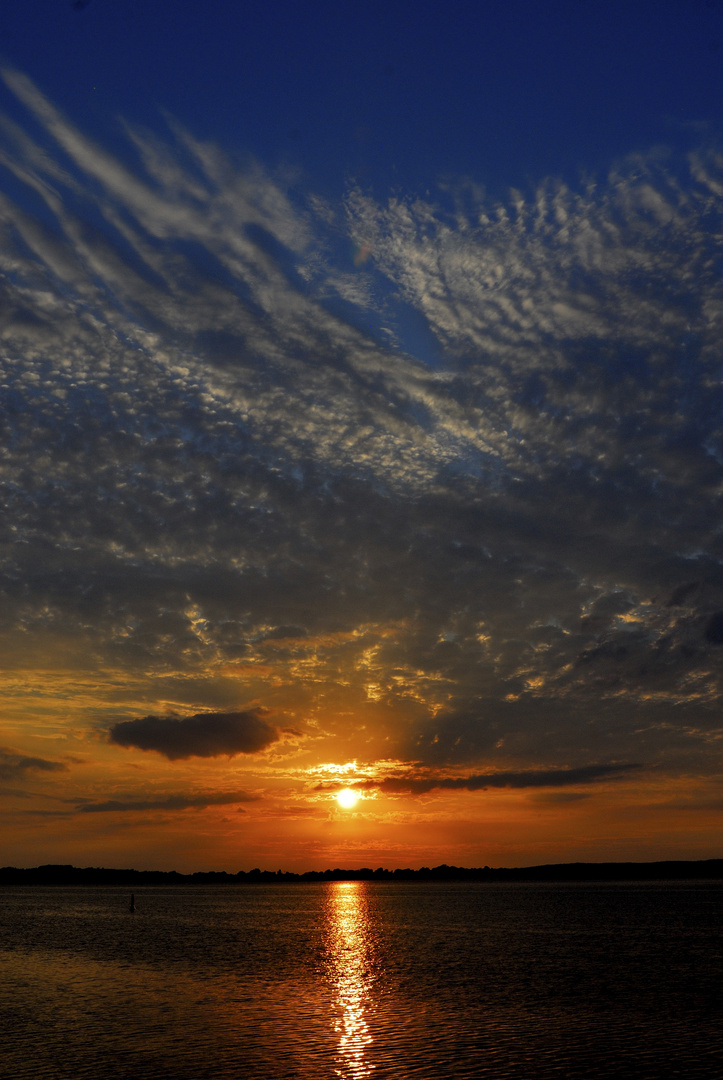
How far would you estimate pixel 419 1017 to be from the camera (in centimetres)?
4016

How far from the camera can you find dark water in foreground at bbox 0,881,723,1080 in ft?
101

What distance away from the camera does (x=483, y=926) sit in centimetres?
10881

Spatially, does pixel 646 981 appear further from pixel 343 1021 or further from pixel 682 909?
pixel 682 909

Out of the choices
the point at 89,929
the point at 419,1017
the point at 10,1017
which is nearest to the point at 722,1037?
the point at 419,1017

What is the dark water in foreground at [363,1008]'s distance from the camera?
30.7 meters

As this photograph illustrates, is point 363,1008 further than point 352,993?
No

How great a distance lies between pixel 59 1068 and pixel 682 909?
145 metres

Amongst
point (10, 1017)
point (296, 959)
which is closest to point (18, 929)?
point (296, 959)

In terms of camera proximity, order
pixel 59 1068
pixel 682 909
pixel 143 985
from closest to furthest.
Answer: pixel 59 1068 → pixel 143 985 → pixel 682 909

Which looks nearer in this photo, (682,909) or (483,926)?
(483,926)

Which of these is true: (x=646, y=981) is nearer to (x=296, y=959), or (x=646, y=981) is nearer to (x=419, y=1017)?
(x=419, y=1017)

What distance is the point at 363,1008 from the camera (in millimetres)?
42969

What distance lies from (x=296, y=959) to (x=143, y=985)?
20780 mm

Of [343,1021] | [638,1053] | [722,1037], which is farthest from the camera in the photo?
[343,1021]
